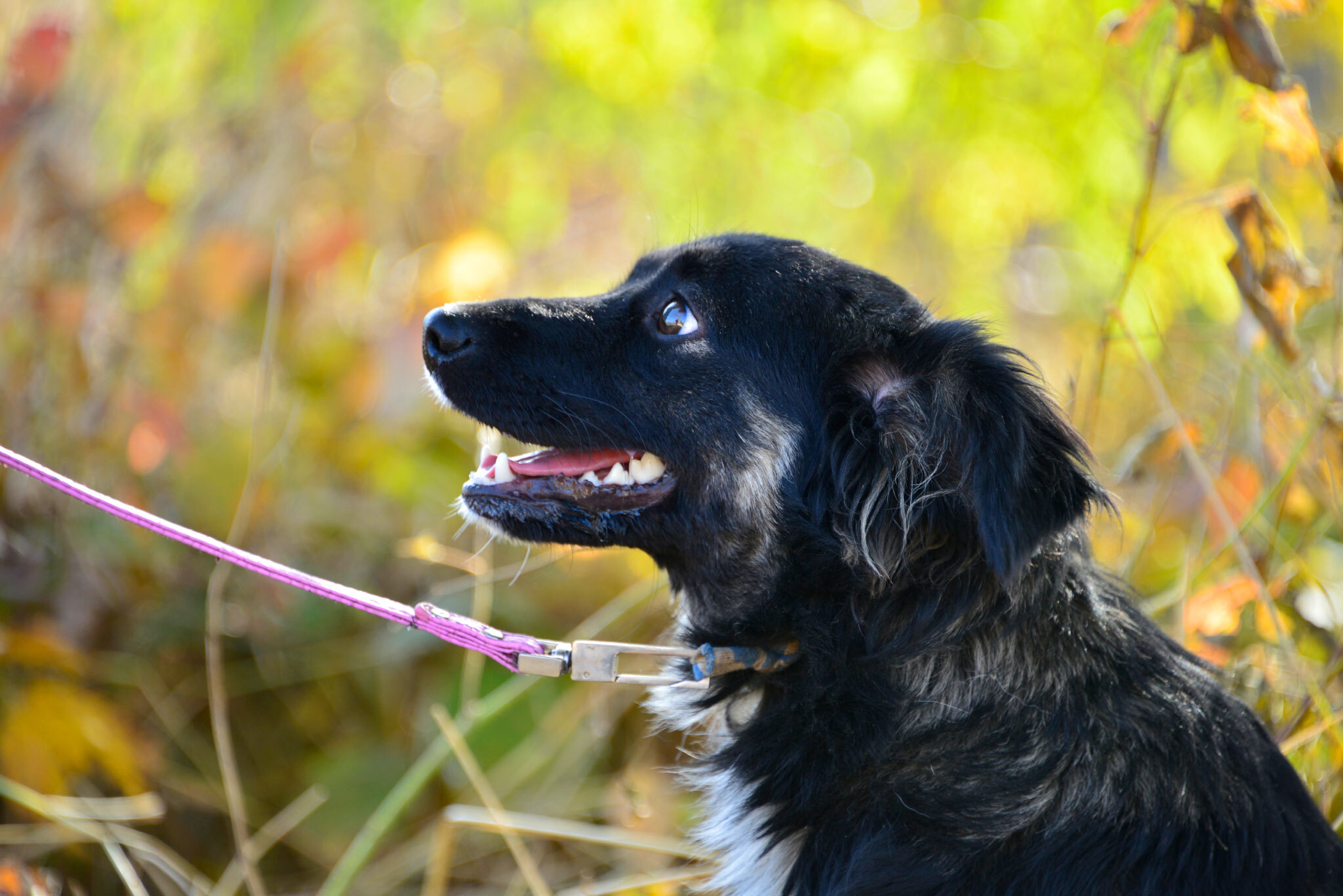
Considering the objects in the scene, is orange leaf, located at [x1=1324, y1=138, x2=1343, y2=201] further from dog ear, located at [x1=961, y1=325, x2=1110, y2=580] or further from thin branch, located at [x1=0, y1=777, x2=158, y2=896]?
thin branch, located at [x1=0, y1=777, x2=158, y2=896]

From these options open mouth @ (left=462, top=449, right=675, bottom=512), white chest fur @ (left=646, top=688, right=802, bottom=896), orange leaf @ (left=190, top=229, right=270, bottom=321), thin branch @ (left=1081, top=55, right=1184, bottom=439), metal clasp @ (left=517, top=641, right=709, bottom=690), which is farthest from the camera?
orange leaf @ (left=190, top=229, right=270, bottom=321)

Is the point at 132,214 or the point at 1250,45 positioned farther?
the point at 132,214

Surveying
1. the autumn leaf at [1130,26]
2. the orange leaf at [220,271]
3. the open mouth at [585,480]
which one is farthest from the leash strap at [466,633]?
the orange leaf at [220,271]

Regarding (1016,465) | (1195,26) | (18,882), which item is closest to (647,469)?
(1016,465)

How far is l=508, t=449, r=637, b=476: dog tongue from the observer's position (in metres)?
2.37

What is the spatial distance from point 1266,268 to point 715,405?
4.68 feet

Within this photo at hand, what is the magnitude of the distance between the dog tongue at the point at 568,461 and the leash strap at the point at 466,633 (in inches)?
18.0

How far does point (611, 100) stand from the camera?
6.12m

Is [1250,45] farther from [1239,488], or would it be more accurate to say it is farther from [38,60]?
[38,60]

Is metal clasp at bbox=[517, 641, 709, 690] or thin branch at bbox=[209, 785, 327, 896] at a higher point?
metal clasp at bbox=[517, 641, 709, 690]

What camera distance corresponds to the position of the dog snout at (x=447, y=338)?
233 centimetres

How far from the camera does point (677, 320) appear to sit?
241cm

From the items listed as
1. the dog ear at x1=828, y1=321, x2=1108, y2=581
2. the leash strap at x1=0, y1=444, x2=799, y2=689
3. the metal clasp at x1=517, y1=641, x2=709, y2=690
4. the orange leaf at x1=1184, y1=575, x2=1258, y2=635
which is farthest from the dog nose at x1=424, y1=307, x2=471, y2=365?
the orange leaf at x1=1184, y1=575, x2=1258, y2=635

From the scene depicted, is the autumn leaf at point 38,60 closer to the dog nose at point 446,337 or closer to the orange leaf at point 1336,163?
the dog nose at point 446,337
